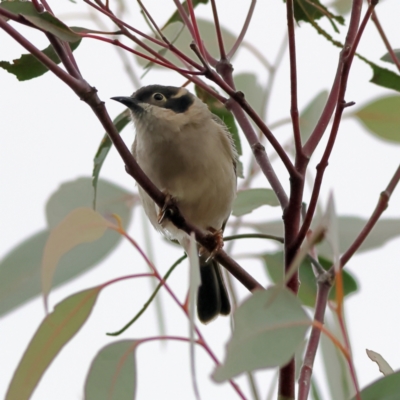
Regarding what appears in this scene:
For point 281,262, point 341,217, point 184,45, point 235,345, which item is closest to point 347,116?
point 341,217

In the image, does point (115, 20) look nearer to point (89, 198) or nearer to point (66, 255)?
point (66, 255)

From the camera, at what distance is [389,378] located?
1242mm

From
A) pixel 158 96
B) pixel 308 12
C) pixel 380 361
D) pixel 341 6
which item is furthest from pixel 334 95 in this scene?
pixel 158 96

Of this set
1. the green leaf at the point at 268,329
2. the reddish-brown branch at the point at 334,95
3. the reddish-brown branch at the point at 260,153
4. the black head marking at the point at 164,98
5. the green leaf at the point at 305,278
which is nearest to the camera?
the green leaf at the point at 268,329

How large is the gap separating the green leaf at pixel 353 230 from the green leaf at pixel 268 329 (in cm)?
57

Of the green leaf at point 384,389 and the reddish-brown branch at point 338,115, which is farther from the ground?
the reddish-brown branch at point 338,115

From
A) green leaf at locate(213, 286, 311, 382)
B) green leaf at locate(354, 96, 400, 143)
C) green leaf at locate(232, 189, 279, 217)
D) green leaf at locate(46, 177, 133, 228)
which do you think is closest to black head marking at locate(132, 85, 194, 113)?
green leaf at locate(46, 177, 133, 228)

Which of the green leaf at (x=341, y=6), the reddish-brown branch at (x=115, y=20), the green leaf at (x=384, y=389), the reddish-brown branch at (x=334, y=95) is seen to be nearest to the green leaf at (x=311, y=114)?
the green leaf at (x=341, y=6)

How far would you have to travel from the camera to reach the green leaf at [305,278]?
196 cm

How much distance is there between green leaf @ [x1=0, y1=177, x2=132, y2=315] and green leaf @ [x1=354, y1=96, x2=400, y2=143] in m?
0.70

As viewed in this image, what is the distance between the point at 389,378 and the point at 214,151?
4.83 feet

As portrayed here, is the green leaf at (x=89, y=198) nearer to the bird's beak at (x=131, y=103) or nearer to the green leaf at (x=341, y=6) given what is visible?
the bird's beak at (x=131, y=103)

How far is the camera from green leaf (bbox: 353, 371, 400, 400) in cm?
123

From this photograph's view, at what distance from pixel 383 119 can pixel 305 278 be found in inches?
21.1
